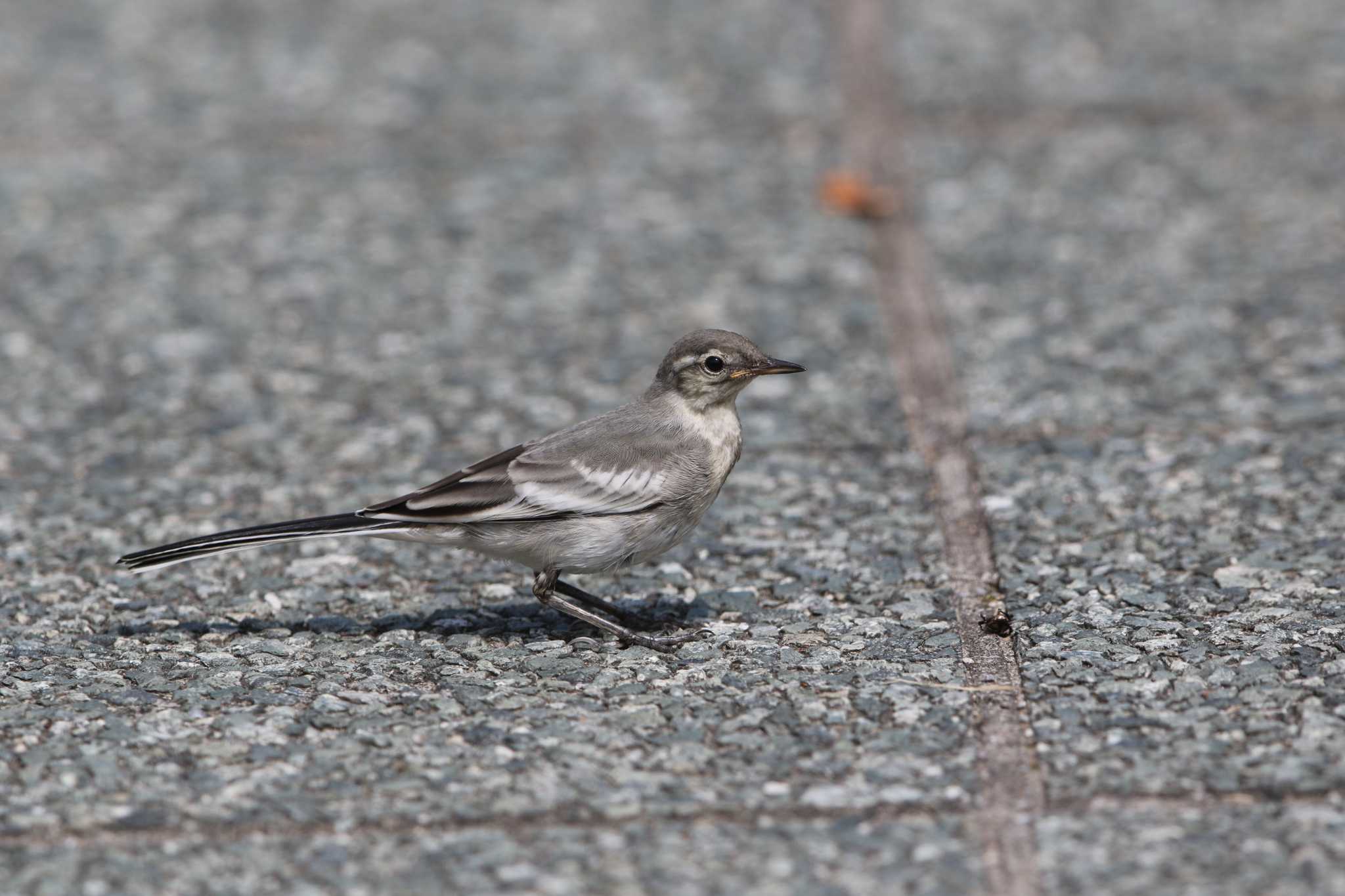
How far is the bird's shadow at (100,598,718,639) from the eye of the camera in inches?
186

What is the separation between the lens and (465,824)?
3574mm

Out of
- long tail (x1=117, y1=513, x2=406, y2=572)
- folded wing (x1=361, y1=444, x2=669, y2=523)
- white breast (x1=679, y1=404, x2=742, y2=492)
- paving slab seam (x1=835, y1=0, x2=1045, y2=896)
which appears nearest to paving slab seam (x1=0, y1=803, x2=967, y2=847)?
paving slab seam (x1=835, y1=0, x2=1045, y2=896)

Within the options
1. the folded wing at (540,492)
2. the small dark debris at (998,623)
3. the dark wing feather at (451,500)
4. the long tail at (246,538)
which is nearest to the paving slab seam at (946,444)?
the small dark debris at (998,623)

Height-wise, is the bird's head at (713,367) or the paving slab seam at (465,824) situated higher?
the bird's head at (713,367)

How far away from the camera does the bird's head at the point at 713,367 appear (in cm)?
496

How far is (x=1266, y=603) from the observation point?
460 cm

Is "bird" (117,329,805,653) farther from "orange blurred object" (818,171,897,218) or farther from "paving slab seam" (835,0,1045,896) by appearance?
"orange blurred object" (818,171,897,218)

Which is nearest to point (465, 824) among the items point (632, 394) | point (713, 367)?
point (713, 367)

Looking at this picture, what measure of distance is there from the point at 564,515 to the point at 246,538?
0.87 m

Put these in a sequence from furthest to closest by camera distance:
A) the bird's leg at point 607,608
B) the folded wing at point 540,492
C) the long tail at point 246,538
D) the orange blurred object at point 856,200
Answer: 1. the orange blurred object at point 856,200
2. the bird's leg at point 607,608
3. the folded wing at point 540,492
4. the long tail at point 246,538

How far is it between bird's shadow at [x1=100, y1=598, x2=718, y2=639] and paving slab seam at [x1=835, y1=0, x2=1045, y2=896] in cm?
84

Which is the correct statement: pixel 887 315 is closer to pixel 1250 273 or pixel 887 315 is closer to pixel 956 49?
pixel 1250 273

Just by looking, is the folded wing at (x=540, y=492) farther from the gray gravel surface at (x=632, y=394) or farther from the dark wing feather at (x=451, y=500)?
the gray gravel surface at (x=632, y=394)

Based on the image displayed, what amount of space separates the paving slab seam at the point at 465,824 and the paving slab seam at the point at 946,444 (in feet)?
0.56
